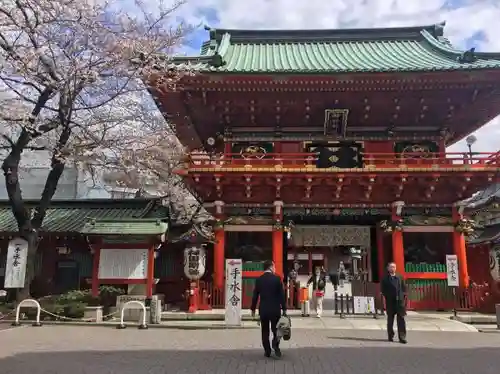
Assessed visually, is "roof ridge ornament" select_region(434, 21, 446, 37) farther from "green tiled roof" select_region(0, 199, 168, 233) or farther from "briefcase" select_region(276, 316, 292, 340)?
"briefcase" select_region(276, 316, 292, 340)

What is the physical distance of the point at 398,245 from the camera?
53.2 feet

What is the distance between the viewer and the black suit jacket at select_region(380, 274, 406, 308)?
9852 millimetres

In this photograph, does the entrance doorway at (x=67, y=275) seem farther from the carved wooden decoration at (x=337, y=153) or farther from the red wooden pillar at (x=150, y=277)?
the carved wooden decoration at (x=337, y=153)

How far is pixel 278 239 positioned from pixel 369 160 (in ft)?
14.8

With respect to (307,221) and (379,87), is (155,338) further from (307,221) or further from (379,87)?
(379,87)

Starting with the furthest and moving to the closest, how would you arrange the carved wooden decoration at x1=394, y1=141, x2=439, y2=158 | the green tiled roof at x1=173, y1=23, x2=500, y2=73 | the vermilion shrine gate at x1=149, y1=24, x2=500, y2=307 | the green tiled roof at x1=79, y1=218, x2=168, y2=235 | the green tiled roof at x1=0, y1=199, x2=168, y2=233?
the green tiled roof at x1=0, y1=199, x2=168, y2=233, the carved wooden decoration at x1=394, y1=141, x2=439, y2=158, the green tiled roof at x1=173, y1=23, x2=500, y2=73, the vermilion shrine gate at x1=149, y1=24, x2=500, y2=307, the green tiled roof at x1=79, y1=218, x2=168, y2=235

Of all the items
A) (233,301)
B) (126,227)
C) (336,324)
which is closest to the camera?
(233,301)

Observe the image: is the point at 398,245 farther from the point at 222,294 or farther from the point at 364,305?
the point at 222,294

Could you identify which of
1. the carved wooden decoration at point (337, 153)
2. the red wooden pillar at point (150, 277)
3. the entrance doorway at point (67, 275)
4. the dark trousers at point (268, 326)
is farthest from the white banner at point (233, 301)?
the entrance doorway at point (67, 275)

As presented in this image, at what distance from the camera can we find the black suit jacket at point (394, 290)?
985 cm

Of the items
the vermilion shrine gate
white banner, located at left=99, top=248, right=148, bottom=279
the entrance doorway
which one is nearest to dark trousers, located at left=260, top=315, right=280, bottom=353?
the vermilion shrine gate

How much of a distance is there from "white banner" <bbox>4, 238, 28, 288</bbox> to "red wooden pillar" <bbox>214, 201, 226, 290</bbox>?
665cm

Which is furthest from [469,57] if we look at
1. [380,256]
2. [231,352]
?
[231,352]

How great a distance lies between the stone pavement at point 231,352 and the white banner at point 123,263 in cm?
345
